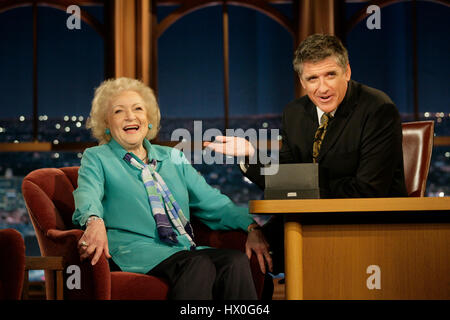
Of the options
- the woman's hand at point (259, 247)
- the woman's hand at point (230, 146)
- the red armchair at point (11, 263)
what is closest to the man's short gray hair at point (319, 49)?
the woman's hand at point (230, 146)

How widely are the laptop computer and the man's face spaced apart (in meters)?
0.64

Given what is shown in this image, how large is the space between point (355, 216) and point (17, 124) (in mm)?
3055

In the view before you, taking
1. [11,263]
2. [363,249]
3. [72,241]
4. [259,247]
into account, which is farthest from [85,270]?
[363,249]

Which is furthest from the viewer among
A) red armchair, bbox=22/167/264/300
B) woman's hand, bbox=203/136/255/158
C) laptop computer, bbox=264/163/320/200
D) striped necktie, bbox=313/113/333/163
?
striped necktie, bbox=313/113/333/163

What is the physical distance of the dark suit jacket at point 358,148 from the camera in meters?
2.06

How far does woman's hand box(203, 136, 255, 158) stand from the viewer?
75.6 inches

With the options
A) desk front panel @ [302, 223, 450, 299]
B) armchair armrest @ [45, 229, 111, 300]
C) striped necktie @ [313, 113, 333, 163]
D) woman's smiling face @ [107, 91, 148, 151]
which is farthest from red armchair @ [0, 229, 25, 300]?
striped necktie @ [313, 113, 333, 163]

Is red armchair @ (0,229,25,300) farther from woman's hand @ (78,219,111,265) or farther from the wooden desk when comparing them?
the wooden desk

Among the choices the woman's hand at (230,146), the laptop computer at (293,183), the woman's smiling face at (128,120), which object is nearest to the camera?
the laptop computer at (293,183)

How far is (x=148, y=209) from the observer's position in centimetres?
234

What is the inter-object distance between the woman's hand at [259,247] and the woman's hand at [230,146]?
Answer: 423 millimetres

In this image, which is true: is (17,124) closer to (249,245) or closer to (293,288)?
(249,245)

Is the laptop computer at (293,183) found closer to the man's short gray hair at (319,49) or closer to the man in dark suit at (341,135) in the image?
the man in dark suit at (341,135)
